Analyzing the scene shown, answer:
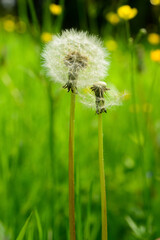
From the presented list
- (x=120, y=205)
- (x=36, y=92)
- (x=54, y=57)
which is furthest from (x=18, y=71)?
(x=54, y=57)

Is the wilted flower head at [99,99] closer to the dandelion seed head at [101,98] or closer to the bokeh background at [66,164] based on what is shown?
the dandelion seed head at [101,98]

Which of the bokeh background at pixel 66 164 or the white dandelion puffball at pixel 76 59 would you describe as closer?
the white dandelion puffball at pixel 76 59

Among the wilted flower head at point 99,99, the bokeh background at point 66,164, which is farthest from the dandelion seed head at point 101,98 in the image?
the bokeh background at point 66,164

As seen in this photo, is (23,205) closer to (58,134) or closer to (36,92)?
(58,134)

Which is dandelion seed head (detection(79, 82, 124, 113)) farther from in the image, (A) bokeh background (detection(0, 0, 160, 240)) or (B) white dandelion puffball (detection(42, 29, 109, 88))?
(A) bokeh background (detection(0, 0, 160, 240))

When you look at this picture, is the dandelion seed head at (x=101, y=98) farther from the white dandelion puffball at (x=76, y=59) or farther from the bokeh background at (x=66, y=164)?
the bokeh background at (x=66, y=164)

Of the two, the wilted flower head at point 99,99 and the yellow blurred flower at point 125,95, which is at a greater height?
the yellow blurred flower at point 125,95

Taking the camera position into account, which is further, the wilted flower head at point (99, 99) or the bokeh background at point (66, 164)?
the bokeh background at point (66, 164)

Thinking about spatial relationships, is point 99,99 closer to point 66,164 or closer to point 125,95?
point 125,95

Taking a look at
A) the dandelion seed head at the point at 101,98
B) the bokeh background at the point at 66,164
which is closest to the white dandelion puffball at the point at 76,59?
the dandelion seed head at the point at 101,98
